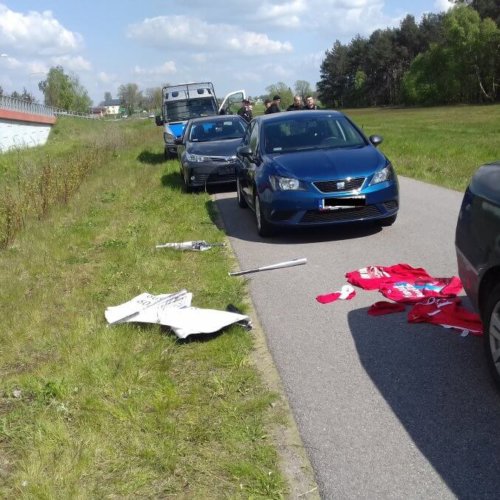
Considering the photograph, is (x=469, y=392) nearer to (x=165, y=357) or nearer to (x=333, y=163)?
(x=165, y=357)

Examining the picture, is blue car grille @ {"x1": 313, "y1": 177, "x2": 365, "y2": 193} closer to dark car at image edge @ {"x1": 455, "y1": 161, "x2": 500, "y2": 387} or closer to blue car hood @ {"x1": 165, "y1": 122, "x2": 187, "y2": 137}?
dark car at image edge @ {"x1": 455, "y1": 161, "x2": 500, "y2": 387}

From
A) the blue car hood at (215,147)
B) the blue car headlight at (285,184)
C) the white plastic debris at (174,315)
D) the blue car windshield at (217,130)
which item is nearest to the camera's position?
the white plastic debris at (174,315)

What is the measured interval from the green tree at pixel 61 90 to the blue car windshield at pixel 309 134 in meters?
134

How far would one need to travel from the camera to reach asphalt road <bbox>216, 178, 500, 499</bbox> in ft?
10.4

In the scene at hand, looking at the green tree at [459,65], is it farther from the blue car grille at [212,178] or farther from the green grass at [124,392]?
the green grass at [124,392]

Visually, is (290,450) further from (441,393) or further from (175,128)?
(175,128)

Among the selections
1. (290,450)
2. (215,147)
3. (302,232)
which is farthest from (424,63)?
(290,450)

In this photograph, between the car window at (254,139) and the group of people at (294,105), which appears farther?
the group of people at (294,105)

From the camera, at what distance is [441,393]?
3.97 meters

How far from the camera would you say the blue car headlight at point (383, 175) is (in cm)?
847

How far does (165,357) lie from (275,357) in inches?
31.5

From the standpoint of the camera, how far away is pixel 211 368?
462 cm

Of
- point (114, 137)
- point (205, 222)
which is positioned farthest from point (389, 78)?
point (205, 222)

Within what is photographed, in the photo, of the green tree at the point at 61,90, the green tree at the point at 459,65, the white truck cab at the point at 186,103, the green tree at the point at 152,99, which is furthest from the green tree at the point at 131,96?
the white truck cab at the point at 186,103
